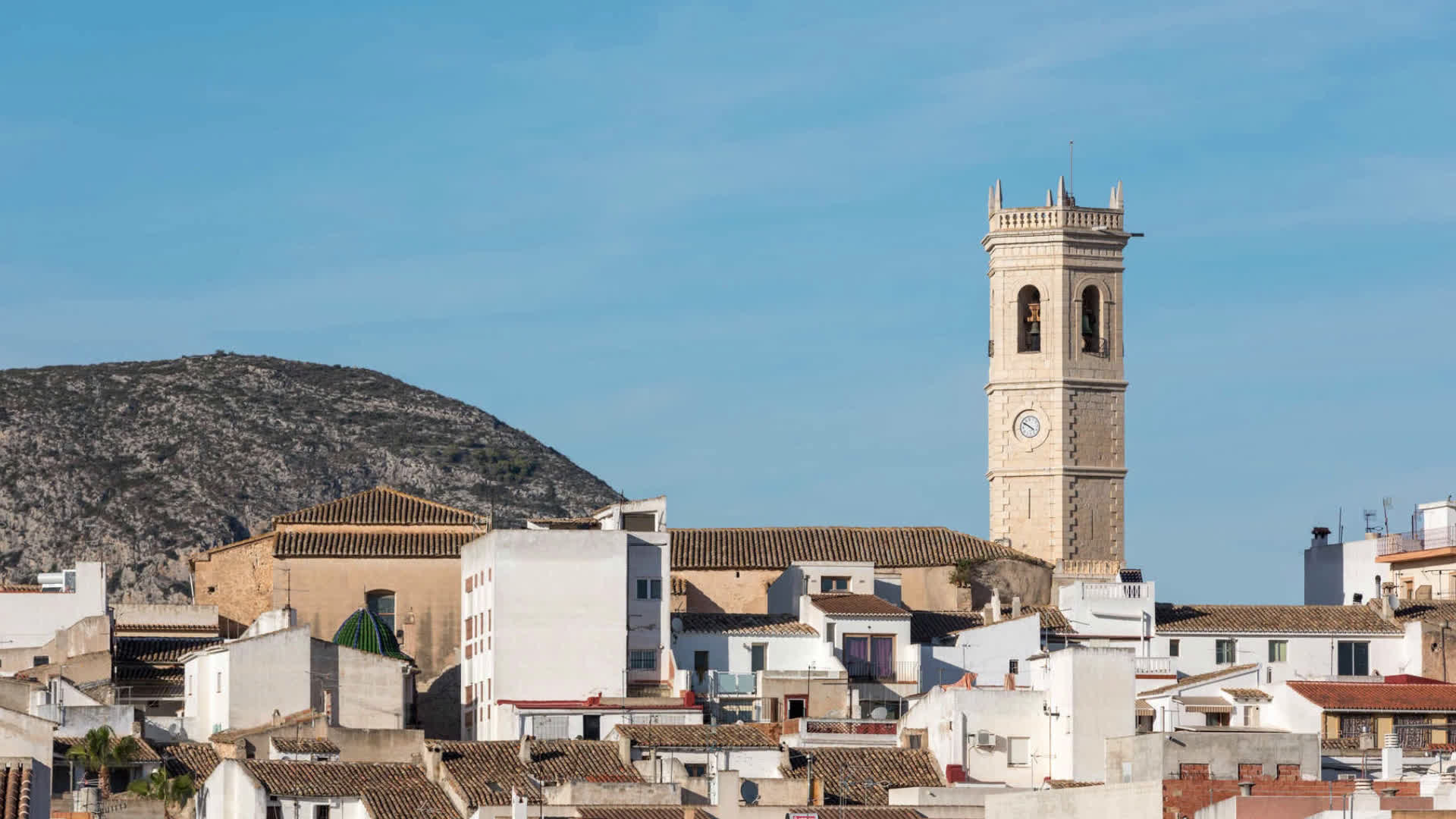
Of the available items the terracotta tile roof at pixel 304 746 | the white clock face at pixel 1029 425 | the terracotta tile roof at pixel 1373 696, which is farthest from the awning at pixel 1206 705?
the white clock face at pixel 1029 425

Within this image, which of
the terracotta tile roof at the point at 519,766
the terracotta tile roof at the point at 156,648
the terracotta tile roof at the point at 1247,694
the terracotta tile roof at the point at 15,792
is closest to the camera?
the terracotta tile roof at the point at 15,792

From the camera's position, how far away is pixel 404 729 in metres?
59.2

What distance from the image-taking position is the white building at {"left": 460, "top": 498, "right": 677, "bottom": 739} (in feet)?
207

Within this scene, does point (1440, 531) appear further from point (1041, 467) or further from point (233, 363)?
point (233, 363)

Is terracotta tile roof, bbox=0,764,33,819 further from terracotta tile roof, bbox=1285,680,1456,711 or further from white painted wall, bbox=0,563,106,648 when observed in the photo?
white painted wall, bbox=0,563,106,648

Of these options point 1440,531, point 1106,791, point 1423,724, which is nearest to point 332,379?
point 1440,531

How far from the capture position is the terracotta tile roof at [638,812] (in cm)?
4891

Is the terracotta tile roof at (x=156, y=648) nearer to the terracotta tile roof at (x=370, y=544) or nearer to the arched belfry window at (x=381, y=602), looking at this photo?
the terracotta tile roof at (x=370, y=544)

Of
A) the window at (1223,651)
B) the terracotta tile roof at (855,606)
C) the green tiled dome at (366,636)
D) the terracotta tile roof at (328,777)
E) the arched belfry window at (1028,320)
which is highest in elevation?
the arched belfry window at (1028,320)

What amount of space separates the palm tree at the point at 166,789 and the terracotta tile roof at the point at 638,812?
7890 mm

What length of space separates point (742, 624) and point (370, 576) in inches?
381

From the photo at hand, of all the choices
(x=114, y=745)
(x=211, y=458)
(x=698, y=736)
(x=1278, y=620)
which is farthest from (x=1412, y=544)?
(x=211, y=458)

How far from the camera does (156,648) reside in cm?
6944

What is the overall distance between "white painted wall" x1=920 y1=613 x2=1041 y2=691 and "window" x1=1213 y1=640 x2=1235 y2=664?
4.26 metres
